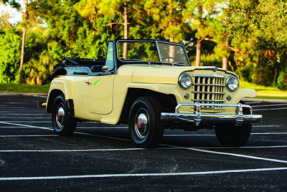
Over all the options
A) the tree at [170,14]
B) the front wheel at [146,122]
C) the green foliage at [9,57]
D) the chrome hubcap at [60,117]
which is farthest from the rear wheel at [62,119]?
the green foliage at [9,57]

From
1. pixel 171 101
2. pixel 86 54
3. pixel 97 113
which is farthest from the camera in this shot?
pixel 86 54

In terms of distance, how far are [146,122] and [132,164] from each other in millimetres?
1792

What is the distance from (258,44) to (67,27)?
30.1m

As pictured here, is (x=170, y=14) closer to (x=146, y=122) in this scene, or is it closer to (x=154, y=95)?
(x=154, y=95)

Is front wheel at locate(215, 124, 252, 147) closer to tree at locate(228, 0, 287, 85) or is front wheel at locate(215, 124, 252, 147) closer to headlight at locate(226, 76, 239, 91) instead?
headlight at locate(226, 76, 239, 91)

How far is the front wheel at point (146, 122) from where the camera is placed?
8.60 meters

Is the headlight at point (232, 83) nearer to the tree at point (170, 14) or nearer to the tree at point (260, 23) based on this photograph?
the tree at point (260, 23)

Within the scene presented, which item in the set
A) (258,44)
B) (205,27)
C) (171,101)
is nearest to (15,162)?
(171,101)

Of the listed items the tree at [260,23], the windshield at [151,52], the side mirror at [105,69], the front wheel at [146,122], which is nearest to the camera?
the front wheel at [146,122]

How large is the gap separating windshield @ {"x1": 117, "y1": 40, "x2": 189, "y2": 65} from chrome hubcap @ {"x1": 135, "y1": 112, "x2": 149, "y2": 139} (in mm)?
1500

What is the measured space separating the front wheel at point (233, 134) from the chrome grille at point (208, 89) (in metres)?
0.82

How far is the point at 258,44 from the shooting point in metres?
34.4

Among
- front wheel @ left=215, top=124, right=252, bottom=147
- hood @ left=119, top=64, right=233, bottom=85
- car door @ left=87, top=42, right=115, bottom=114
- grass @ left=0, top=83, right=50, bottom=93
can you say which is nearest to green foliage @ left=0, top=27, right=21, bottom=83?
grass @ left=0, top=83, right=50, bottom=93

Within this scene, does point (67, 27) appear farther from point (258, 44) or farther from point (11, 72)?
point (258, 44)
